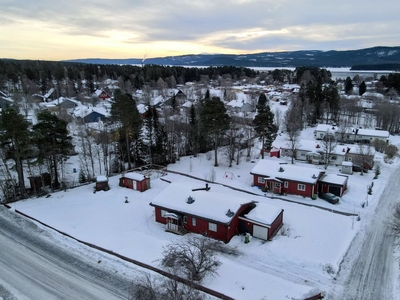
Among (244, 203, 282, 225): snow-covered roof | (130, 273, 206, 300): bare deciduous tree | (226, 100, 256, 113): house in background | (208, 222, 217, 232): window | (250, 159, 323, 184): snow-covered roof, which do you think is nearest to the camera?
(130, 273, 206, 300): bare deciduous tree

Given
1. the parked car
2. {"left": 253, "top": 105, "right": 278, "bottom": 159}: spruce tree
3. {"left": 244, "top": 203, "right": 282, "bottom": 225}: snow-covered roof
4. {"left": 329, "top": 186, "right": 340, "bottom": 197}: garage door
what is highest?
{"left": 253, "top": 105, "right": 278, "bottom": 159}: spruce tree

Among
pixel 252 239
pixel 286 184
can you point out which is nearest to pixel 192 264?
pixel 252 239

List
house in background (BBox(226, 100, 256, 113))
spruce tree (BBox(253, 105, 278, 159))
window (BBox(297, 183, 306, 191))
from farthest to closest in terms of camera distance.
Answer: house in background (BBox(226, 100, 256, 113))
spruce tree (BBox(253, 105, 278, 159))
window (BBox(297, 183, 306, 191))

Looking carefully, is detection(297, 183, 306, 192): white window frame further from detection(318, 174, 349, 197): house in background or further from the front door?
the front door

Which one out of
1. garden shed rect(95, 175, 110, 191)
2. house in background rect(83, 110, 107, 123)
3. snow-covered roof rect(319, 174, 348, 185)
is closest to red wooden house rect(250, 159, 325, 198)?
snow-covered roof rect(319, 174, 348, 185)

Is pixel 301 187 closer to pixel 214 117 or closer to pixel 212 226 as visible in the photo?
pixel 212 226

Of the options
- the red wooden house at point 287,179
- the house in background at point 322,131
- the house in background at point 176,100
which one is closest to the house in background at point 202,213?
the red wooden house at point 287,179

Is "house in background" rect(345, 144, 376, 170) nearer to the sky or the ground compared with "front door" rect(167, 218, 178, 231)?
nearer to the sky
